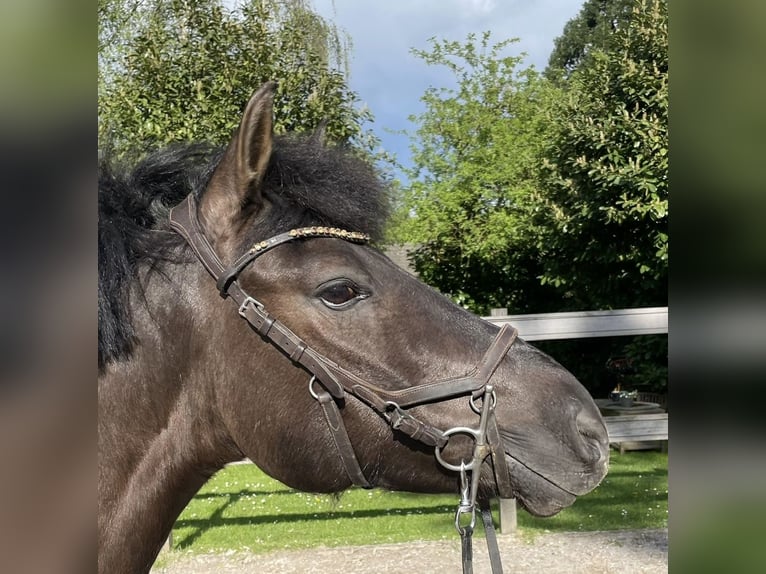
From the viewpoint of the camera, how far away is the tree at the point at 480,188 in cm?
929

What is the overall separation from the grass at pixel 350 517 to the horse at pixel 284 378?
3113 millimetres

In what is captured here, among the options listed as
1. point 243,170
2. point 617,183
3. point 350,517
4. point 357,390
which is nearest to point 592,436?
point 357,390

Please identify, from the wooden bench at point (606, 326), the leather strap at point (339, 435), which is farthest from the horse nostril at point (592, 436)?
the wooden bench at point (606, 326)

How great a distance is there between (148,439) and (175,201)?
642 millimetres

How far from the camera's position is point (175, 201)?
1572 millimetres

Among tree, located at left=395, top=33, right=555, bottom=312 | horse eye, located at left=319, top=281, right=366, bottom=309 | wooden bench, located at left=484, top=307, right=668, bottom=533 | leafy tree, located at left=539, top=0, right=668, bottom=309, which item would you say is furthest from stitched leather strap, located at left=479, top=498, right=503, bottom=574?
tree, located at left=395, top=33, right=555, bottom=312

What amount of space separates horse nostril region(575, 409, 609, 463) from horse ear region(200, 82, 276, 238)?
3.26 ft

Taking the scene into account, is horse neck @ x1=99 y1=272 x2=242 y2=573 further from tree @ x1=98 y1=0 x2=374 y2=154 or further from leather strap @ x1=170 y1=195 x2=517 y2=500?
tree @ x1=98 y1=0 x2=374 y2=154

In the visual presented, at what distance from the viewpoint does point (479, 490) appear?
147 centimetres

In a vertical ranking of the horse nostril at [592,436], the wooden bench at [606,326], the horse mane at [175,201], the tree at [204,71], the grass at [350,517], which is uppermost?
the tree at [204,71]

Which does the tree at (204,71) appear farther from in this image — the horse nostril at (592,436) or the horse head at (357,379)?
the horse nostril at (592,436)
